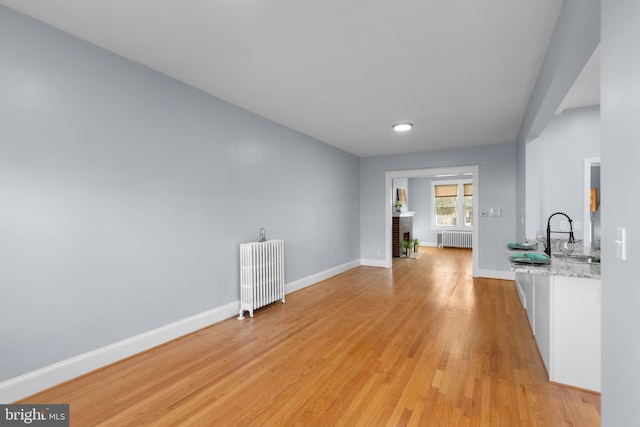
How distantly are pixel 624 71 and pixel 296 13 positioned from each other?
1.83 meters

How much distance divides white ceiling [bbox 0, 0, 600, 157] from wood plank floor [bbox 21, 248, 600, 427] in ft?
8.59

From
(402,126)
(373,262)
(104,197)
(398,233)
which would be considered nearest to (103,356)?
(104,197)

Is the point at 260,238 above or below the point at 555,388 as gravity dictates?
above

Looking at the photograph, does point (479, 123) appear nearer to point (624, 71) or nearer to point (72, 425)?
point (624, 71)

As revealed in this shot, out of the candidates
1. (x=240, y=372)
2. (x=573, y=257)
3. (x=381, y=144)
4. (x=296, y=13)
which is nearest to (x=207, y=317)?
(x=240, y=372)

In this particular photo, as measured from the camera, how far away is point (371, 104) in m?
3.82

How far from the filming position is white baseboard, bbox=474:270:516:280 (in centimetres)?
570

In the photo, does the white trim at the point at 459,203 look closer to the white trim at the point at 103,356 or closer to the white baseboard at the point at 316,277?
the white baseboard at the point at 316,277

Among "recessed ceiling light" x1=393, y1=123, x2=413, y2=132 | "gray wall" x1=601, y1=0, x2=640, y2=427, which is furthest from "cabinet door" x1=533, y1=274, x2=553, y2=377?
"recessed ceiling light" x1=393, y1=123, x2=413, y2=132

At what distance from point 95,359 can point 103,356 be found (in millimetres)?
58

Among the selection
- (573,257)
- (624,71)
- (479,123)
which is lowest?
(573,257)

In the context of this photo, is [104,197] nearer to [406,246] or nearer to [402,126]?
[402,126]

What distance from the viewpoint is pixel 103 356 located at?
253 centimetres

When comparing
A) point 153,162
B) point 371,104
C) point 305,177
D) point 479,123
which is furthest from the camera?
point 305,177
